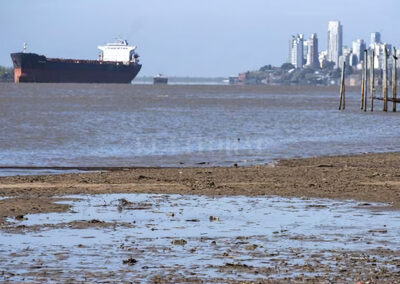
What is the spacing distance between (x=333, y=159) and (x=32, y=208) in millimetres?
14103

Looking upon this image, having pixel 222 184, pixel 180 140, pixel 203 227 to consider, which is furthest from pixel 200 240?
pixel 180 140

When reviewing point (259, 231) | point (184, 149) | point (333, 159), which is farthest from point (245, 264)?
point (184, 149)

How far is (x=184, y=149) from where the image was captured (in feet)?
119

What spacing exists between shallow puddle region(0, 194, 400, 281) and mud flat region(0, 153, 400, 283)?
1 cm

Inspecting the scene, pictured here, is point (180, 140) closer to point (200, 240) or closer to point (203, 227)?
point (203, 227)

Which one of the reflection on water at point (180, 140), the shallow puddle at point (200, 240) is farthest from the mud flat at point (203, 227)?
the reflection on water at point (180, 140)

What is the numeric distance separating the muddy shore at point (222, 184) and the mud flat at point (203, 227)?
0.02 metres

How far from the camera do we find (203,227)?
1404 centimetres

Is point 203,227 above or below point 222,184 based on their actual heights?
A: above

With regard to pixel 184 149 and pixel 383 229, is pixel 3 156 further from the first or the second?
pixel 383 229

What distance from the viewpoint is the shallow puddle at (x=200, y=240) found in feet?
35.7

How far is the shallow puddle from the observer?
35.7ft

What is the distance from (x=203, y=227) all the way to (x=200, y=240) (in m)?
1.18

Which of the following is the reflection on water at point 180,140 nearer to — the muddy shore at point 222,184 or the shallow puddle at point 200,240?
the muddy shore at point 222,184
